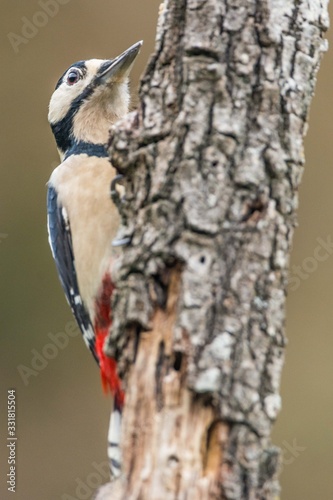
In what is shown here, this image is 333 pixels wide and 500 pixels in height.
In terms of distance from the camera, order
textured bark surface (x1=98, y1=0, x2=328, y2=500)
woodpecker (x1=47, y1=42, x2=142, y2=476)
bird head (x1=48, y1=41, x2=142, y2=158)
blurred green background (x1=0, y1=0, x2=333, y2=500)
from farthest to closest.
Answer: blurred green background (x1=0, y1=0, x2=333, y2=500), bird head (x1=48, y1=41, x2=142, y2=158), woodpecker (x1=47, y1=42, x2=142, y2=476), textured bark surface (x1=98, y1=0, x2=328, y2=500)

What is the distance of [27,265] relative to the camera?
5.89 metres

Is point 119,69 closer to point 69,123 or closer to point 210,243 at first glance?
point 69,123

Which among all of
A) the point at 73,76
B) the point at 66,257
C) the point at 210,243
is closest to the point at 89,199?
the point at 66,257

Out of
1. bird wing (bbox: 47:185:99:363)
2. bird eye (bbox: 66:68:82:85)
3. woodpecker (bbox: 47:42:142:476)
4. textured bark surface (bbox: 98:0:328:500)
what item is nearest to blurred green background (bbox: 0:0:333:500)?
bird eye (bbox: 66:68:82:85)

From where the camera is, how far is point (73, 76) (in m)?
3.79

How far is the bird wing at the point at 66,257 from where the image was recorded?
3395mm

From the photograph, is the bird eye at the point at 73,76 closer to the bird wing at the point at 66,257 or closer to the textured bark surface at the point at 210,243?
the bird wing at the point at 66,257

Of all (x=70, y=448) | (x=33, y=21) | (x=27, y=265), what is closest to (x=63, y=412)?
(x=70, y=448)

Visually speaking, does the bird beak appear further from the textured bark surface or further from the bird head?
the textured bark surface

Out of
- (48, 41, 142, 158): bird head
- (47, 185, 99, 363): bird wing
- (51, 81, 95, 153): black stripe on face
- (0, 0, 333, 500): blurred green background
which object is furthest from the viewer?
(0, 0, 333, 500): blurred green background

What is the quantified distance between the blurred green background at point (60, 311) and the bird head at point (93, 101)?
147 cm

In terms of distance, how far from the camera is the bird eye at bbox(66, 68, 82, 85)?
12.4ft

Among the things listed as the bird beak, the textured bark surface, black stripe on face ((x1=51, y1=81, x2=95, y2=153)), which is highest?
the bird beak

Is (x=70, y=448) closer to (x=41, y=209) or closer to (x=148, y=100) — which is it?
(x=41, y=209)
